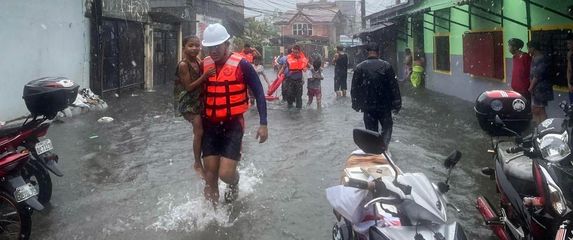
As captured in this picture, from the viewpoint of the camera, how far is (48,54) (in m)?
11.8

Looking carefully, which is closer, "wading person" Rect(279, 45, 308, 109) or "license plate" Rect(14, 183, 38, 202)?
"license plate" Rect(14, 183, 38, 202)

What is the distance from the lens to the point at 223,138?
4898 mm

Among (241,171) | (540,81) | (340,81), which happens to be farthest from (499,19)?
(241,171)

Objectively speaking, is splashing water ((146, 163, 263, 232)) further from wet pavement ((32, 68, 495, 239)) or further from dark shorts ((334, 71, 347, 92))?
dark shorts ((334, 71, 347, 92))

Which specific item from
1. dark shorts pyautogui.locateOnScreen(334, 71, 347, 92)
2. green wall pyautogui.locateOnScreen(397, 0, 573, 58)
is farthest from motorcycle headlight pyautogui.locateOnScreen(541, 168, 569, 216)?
dark shorts pyautogui.locateOnScreen(334, 71, 347, 92)

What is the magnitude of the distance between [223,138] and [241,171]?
1799mm

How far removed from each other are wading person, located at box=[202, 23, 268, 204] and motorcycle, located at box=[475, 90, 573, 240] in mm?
2019

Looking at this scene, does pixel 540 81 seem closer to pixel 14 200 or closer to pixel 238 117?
pixel 238 117

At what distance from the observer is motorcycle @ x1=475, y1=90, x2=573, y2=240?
2826mm

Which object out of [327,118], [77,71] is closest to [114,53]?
[77,71]

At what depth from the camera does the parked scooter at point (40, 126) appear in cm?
478

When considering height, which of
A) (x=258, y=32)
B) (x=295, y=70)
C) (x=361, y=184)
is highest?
(x=258, y=32)

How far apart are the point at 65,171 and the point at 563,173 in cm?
584

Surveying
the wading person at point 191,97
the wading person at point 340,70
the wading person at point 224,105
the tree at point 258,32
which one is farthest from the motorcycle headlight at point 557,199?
the tree at point 258,32
